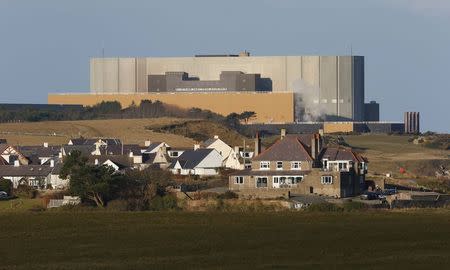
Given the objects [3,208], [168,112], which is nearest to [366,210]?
[3,208]

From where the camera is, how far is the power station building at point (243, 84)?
542 feet

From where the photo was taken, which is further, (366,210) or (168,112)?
(168,112)

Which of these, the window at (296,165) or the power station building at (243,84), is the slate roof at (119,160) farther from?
the power station building at (243,84)

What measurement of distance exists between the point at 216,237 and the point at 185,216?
1372 centimetres

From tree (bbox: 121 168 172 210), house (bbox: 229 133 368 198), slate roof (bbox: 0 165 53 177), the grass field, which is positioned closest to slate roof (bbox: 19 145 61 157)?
slate roof (bbox: 0 165 53 177)

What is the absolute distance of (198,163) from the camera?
9612cm

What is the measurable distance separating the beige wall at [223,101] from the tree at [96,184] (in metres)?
81.6

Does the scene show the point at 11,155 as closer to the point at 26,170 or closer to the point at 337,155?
the point at 26,170

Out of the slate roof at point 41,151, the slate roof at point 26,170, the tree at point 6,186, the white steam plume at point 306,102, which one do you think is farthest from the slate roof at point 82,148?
the white steam plume at point 306,102

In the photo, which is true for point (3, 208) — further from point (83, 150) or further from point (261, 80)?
point (261, 80)

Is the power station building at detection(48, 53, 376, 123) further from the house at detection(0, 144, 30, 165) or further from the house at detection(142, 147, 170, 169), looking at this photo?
the house at detection(142, 147, 170, 169)

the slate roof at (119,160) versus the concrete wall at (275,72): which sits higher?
the concrete wall at (275,72)

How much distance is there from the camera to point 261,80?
553ft

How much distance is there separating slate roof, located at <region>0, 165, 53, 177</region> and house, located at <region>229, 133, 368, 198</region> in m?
13.0
